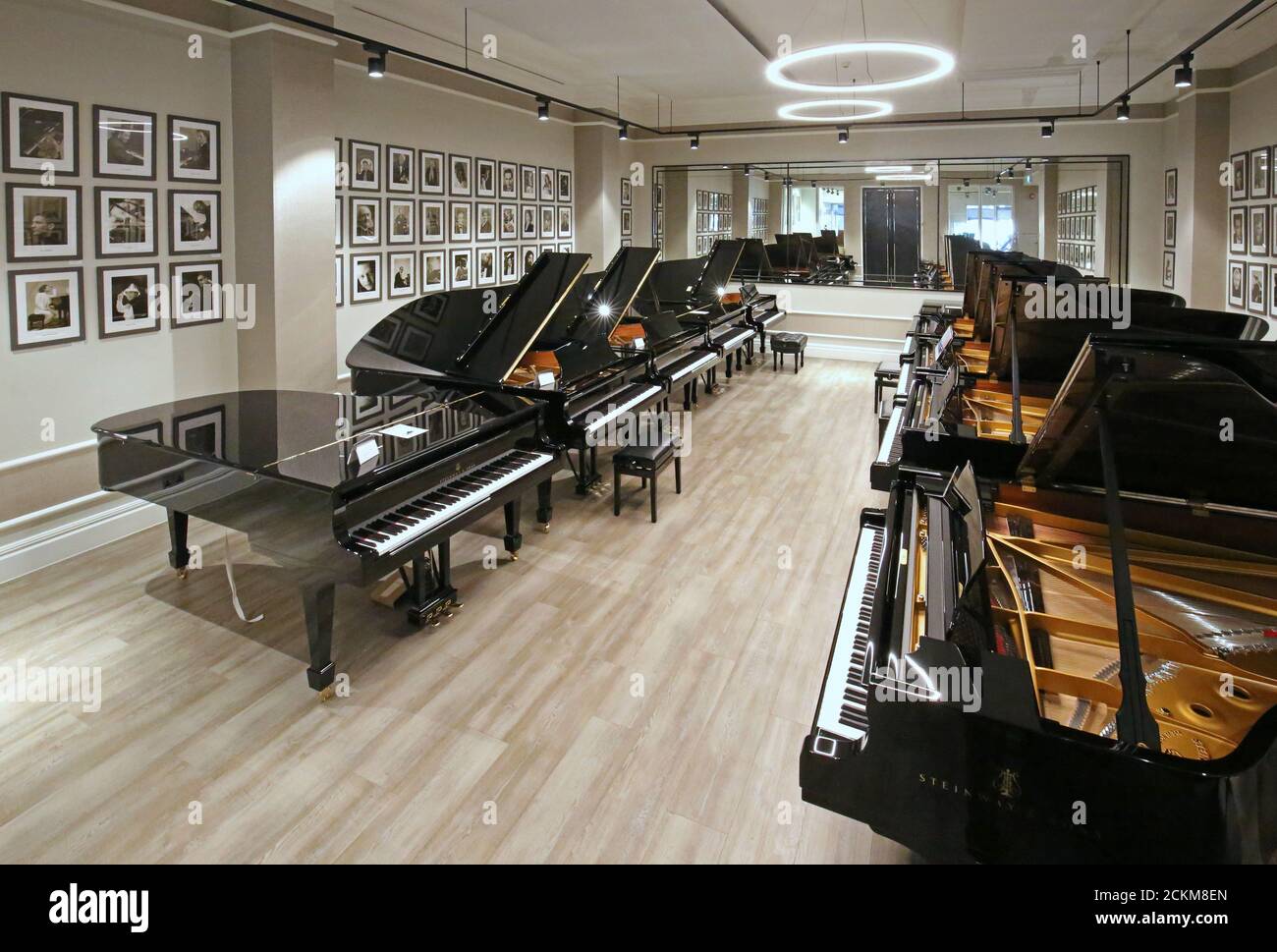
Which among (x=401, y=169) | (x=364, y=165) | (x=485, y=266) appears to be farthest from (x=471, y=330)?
(x=485, y=266)

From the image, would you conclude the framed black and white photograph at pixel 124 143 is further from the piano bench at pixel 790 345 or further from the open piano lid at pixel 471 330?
the piano bench at pixel 790 345

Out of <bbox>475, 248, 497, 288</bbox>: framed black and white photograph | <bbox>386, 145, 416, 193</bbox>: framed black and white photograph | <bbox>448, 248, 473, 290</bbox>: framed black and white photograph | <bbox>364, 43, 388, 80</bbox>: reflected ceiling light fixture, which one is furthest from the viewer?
<bbox>475, 248, 497, 288</bbox>: framed black and white photograph

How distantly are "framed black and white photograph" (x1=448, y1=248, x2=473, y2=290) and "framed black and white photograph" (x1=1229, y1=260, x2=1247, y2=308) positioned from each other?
303 inches

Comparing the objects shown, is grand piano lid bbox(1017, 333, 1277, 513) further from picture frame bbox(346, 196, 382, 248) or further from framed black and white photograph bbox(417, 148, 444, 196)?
framed black and white photograph bbox(417, 148, 444, 196)

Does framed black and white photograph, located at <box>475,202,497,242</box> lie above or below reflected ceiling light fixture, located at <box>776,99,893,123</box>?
below

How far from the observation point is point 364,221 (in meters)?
6.85

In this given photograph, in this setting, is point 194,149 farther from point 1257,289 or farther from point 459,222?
point 1257,289

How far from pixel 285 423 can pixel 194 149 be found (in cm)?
265

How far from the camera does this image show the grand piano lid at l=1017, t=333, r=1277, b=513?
5.84 ft

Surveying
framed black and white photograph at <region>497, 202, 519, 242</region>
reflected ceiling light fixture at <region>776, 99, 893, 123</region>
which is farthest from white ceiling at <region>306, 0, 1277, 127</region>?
framed black and white photograph at <region>497, 202, 519, 242</region>

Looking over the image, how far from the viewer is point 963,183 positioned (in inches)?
421

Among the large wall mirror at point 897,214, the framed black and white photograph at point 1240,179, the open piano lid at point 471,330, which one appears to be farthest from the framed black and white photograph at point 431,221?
the framed black and white photograph at point 1240,179
